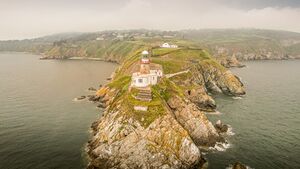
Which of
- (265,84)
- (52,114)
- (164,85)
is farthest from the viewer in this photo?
(265,84)

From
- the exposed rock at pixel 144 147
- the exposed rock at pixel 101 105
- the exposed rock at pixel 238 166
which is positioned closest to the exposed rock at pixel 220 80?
the exposed rock at pixel 101 105

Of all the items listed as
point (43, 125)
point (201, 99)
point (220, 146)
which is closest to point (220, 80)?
point (201, 99)

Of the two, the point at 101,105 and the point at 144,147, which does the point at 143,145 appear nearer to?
the point at 144,147

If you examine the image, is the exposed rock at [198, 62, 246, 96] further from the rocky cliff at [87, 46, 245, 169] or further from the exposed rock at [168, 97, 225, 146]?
the exposed rock at [168, 97, 225, 146]

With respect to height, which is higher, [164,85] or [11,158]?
[164,85]

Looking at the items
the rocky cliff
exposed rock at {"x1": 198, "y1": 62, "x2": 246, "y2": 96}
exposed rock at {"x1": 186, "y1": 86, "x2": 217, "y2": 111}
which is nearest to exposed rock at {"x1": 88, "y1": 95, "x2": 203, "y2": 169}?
the rocky cliff

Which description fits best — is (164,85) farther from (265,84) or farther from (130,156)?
(265,84)

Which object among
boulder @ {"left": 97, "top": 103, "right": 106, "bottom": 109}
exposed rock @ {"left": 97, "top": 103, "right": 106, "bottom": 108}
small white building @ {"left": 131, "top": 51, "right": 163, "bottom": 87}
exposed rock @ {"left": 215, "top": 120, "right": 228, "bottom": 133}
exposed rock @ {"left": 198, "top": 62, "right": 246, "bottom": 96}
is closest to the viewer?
exposed rock @ {"left": 215, "top": 120, "right": 228, "bottom": 133}

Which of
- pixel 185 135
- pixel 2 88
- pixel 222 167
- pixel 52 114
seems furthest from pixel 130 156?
pixel 2 88
